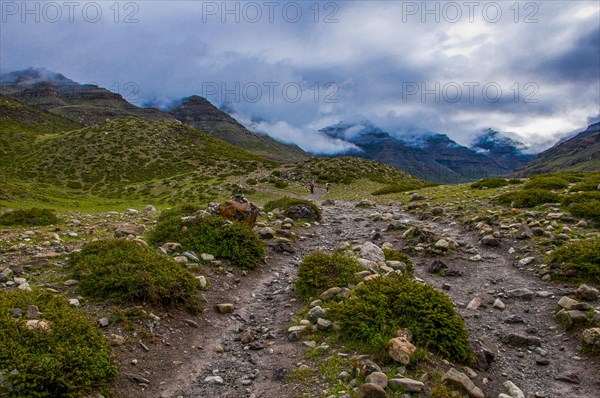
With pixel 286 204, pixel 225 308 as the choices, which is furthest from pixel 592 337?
pixel 286 204

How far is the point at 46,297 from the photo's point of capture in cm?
762

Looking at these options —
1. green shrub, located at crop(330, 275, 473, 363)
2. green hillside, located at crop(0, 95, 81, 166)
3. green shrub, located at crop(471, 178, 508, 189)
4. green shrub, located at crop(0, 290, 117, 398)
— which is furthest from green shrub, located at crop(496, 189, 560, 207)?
green hillside, located at crop(0, 95, 81, 166)

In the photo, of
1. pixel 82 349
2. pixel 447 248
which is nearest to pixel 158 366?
pixel 82 349

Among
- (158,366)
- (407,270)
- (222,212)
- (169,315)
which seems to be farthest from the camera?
(222,212)

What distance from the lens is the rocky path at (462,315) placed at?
20.7 ft

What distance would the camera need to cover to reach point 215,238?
13.1m

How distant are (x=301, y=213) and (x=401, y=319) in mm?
15264

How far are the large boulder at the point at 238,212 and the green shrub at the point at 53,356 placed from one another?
355 inches

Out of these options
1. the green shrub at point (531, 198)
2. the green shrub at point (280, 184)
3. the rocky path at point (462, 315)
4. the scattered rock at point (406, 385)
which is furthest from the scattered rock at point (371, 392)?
the green shrub at point (280, 184)

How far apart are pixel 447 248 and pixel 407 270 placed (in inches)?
116

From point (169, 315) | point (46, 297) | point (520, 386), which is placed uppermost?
point (46, 297)

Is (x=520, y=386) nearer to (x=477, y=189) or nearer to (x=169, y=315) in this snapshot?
(x=169, y=315)

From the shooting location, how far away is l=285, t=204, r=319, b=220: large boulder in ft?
72.3

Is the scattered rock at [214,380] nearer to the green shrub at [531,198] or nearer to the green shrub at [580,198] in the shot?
the green shrub at [580,198]
